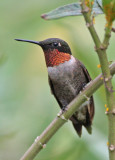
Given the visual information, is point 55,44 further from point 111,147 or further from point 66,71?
point 111,147

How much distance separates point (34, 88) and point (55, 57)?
1.40ft

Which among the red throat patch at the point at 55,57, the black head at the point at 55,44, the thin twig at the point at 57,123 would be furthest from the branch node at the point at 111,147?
the red throat patch at the point at 55,57

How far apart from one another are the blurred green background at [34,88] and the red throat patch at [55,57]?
3.4 inches

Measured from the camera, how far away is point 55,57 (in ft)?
10.0

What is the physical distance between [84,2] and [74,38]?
146cm

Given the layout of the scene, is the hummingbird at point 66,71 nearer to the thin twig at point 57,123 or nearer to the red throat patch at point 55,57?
the red throat patch at point 55,57

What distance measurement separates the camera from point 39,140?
4.62ft

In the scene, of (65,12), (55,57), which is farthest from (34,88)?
(65,12)

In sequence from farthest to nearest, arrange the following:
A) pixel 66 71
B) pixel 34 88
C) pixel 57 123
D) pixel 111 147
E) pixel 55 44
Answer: pixel 66 71
pixel 55 44
pixel 34 88
pixel 57 123
pixel 111 147

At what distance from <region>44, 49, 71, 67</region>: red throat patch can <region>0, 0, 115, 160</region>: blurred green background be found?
0.09 meters

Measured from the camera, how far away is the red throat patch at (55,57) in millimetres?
3000

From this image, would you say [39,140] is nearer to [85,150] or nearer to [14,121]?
[85,150]

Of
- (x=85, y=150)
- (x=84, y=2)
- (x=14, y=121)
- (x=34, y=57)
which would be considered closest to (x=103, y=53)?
(x=84, y=2)

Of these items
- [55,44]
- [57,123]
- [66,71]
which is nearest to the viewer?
[57,123]
